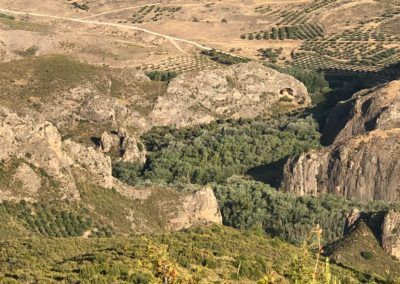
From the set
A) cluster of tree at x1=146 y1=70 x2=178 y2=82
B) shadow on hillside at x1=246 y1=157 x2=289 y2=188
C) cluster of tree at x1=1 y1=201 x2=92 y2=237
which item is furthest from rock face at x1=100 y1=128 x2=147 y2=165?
cluster of tree at x1=1 y1=201 x2=92 y2=237

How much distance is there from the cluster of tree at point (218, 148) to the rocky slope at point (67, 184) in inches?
948

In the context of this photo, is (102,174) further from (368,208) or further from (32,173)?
(368,208)

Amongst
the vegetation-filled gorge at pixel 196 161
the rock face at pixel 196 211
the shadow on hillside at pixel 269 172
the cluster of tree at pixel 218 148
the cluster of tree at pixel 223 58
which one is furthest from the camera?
the cluster of tree at pixel 223 58

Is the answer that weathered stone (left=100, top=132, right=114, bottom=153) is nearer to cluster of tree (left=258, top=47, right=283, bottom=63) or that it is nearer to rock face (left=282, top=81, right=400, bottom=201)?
rock face (left=282, top=81, right=400, bottom=201)

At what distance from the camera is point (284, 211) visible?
3561 inches

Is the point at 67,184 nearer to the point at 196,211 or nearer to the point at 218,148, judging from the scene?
the point at 196,211

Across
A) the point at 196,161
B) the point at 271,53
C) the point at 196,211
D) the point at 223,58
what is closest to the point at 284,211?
the point at 196,211

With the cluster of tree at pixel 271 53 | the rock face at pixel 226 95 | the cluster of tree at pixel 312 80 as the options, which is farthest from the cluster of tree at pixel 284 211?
the cluster of tree at pixel 271 53

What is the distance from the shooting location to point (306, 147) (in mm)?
120938

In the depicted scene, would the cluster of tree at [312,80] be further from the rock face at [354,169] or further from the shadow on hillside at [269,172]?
the rock face at [354,169]

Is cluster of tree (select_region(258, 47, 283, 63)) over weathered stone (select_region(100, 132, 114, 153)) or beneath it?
beneath

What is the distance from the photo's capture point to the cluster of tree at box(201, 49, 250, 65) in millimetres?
175650

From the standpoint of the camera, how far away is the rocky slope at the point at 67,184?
7606 centimetres

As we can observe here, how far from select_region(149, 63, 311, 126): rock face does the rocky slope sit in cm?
5150
